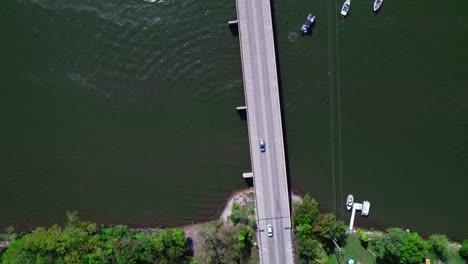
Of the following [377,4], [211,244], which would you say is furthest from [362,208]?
[377,4]

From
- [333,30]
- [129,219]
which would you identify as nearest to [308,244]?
[129,219]

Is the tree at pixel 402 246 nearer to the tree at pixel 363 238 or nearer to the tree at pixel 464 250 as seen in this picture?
the tree at pixel 363 238

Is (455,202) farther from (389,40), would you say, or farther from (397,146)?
(389,40)

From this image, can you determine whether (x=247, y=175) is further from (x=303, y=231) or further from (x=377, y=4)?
(x=377, y=4)

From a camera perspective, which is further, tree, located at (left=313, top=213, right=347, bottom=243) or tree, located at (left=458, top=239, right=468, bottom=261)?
tree, located at (left=458, top=239, right=468, bottom=261)

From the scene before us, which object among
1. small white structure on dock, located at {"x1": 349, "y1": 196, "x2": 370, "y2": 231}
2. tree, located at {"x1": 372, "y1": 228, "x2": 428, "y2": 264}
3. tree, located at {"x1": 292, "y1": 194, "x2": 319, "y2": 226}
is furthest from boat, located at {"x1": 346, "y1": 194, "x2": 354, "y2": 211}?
tree, located at {"x1": 372, "y1": 228, "x2": 428, "y2": 264}

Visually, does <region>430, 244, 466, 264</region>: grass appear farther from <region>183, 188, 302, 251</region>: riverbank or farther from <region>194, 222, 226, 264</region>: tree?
<region>194, 222, 226, 264</region>: tree

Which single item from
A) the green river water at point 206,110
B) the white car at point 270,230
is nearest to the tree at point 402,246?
the green river water at point 206,110

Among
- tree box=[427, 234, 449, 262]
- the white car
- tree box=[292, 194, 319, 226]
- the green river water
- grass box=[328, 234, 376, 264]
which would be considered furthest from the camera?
grass box=[328, 234, 376, 264]
